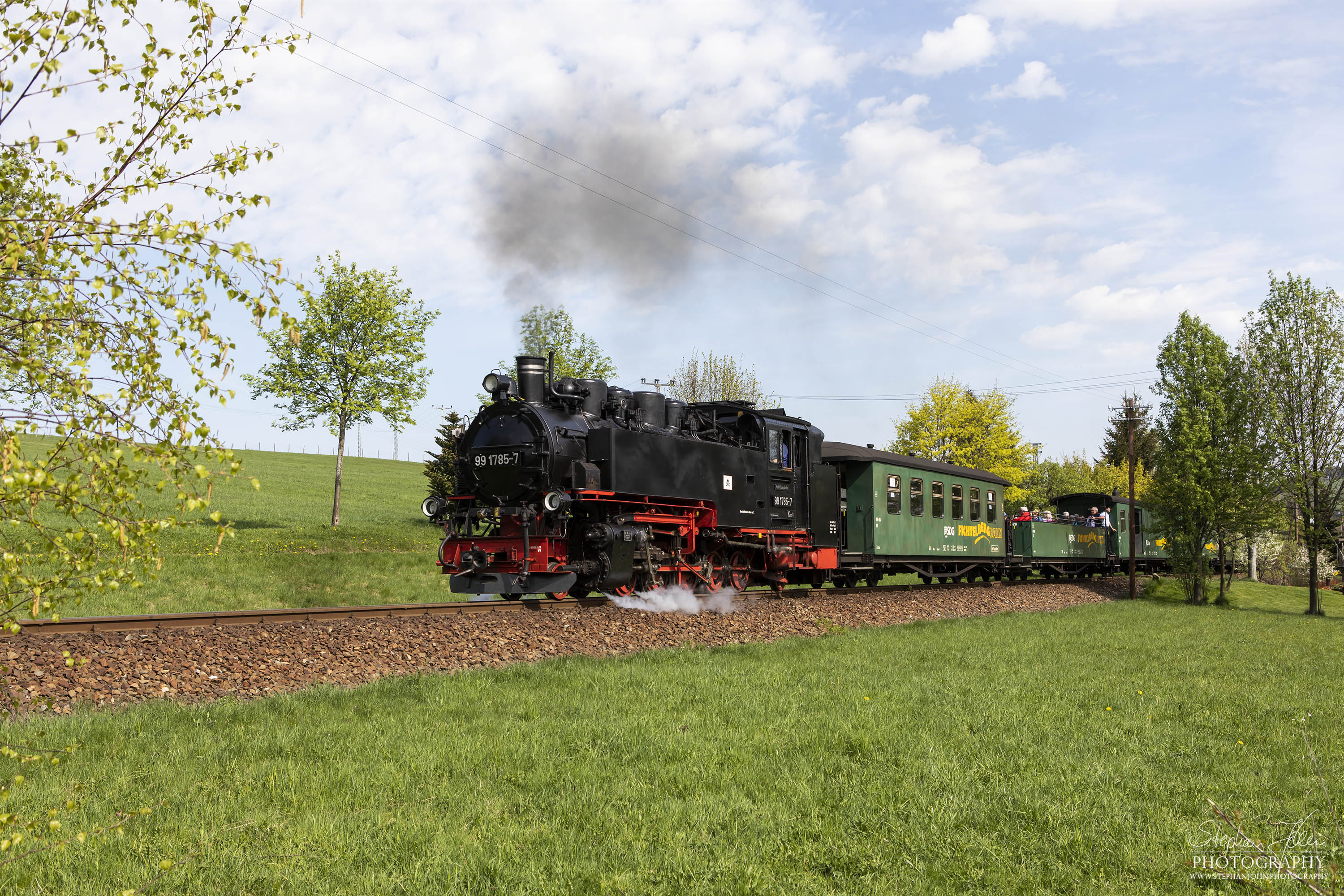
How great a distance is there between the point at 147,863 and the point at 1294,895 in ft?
18.8

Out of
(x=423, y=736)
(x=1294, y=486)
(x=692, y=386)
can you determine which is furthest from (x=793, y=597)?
(x=692, y=386)

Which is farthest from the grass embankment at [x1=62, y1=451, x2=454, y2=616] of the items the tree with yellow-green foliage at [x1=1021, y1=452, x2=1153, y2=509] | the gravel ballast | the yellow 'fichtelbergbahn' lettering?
the tree with yellow-green foliage at [x1=1021, y1=452, x2=1153, y2=509]

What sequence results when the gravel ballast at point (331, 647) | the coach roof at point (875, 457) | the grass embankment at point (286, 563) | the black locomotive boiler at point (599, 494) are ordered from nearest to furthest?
the gravel ballast at point (331, 647) < the black locomotive boiler at point (599, 494) < the grass embankment at point (286, 563) < the coach roof at point (875, 457)

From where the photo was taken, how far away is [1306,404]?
26266mm

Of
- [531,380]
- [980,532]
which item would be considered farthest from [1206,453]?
[531,380]

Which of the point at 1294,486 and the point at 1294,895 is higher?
the point at 1294,486

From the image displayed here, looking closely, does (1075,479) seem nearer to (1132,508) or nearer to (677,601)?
(1132,508)

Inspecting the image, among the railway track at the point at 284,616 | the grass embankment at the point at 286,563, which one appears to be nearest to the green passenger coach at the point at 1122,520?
the railway track at the point at 284,616

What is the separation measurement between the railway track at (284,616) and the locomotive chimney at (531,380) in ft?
11.3

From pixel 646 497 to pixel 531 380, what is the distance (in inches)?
111

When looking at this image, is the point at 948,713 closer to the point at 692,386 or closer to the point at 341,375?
the point at 341,375

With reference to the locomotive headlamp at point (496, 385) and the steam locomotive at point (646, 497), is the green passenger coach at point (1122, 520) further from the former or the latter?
the locomotive headlamp at point (496, 385)

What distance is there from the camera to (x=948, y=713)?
7.85m

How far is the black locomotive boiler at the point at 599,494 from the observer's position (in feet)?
46.0
